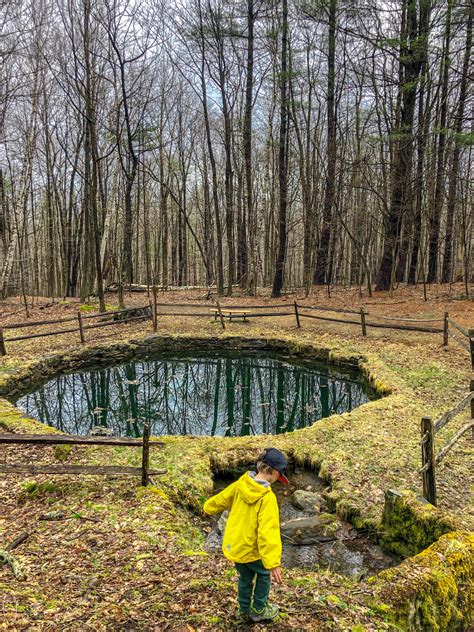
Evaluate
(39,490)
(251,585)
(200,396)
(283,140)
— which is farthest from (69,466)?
(283,140)

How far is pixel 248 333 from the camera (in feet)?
53.3

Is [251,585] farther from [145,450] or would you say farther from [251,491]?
[145,450]

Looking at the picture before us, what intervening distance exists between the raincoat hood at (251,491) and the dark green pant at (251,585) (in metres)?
0.54

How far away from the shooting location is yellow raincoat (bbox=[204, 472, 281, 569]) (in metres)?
2.95

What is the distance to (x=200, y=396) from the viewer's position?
12094 millimetres

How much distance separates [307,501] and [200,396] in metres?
6.40

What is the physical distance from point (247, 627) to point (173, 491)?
2.80 metres

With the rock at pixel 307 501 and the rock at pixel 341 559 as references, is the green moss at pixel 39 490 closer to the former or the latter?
the rock at pixel 307 501

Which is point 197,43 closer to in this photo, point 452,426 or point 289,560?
point 452,426

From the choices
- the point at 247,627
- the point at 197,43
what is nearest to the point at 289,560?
the point at 247,627

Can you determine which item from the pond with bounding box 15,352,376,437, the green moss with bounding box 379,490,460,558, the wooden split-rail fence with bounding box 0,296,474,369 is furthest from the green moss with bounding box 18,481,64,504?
the wooden split-rail fence with bounding box 0,296,474,369

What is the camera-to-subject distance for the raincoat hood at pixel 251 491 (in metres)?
2.97

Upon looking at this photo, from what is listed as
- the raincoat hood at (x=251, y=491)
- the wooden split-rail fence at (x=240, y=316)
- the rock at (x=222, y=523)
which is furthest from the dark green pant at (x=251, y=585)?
the wooden split-rail fence at (x=240, y=316)

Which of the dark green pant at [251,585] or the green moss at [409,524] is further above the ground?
the dark green pant at [251,585]
